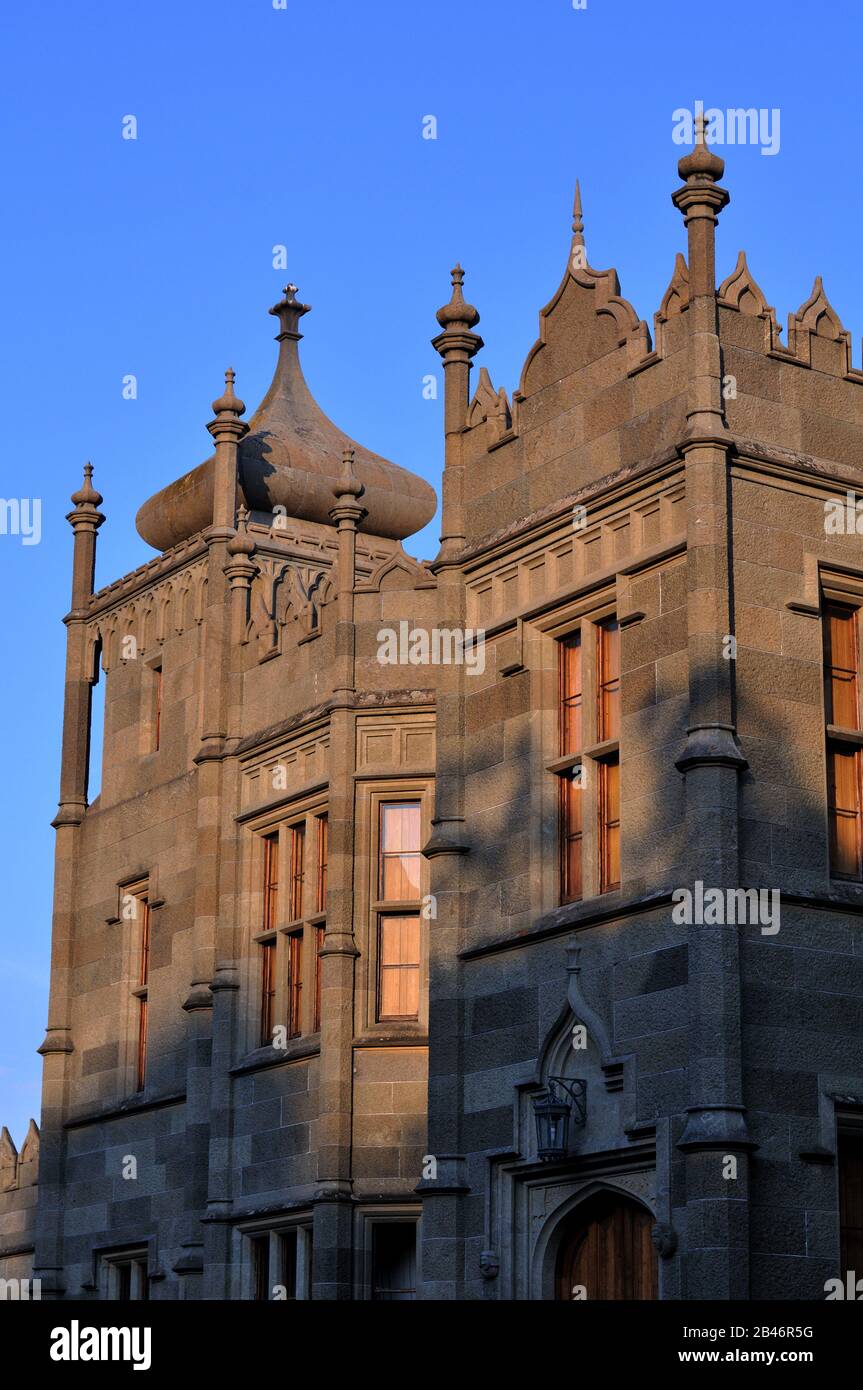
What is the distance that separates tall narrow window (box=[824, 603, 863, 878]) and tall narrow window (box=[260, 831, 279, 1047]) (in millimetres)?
6648

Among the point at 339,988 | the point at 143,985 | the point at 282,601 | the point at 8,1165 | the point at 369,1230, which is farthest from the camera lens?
the point at 8,1165

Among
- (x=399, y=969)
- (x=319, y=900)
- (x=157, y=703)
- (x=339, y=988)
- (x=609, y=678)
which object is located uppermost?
(x=157, y=703)

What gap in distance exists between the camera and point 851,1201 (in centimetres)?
1606

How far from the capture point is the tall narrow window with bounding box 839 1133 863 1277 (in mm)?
15898

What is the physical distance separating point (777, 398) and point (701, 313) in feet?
3.10

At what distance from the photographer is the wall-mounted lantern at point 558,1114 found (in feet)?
54.5

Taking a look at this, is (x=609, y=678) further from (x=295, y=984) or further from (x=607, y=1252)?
(x=295, y=984)

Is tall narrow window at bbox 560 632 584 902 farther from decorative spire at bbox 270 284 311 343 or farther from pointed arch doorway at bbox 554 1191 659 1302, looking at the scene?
decorative spire at bbox 270 284 311 343

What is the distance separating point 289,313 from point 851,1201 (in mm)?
14856

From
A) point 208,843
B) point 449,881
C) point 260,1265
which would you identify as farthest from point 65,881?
point 449,881

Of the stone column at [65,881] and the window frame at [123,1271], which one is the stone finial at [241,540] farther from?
the window frame at [123,1271]

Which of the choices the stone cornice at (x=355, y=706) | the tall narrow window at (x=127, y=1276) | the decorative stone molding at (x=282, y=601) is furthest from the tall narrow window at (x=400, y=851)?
the tall narrow window at (x=127, y=1276)
